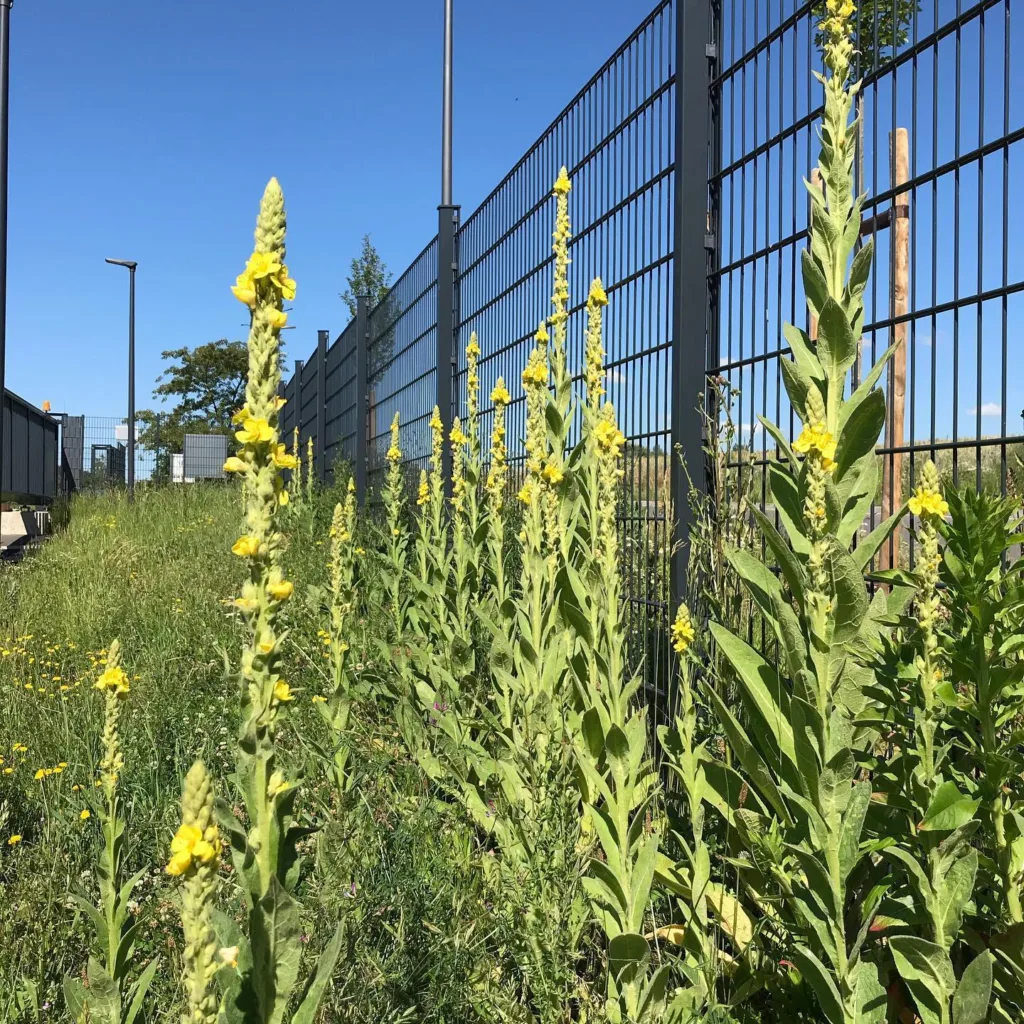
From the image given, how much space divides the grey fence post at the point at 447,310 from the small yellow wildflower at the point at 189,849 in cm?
597

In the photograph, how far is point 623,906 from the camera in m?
2.24

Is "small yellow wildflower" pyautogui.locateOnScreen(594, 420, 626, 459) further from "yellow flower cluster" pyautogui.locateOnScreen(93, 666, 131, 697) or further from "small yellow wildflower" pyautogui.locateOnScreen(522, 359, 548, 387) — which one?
"yellow flower cluster" pyautogui.locateOnScreen(93, 666, 131, 697)

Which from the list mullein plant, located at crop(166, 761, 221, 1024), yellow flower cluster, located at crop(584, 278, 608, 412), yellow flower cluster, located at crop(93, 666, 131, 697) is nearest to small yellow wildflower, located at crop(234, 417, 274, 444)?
mullein plant, located at crop(166, 761, 221, 1024)

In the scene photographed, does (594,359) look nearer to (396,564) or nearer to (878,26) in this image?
(878,26)

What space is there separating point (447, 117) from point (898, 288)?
8448mm

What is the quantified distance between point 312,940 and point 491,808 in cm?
125

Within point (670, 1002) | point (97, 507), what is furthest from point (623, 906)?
point (97, 507)

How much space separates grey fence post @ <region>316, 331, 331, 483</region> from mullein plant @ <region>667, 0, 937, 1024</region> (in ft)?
42.3

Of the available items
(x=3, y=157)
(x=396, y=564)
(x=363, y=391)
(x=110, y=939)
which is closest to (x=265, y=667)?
(x=110, y=939)

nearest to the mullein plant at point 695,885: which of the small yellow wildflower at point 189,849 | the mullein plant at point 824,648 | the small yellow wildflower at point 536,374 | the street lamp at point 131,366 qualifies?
the mullein plant at point 824,648

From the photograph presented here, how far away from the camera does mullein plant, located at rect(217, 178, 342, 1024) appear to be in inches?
49.1

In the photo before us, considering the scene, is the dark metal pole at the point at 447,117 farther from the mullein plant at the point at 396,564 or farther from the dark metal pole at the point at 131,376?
the dark metal pole at the point at 131,376

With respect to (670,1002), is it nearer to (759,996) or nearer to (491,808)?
(759,996)

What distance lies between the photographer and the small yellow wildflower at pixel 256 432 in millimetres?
1235
